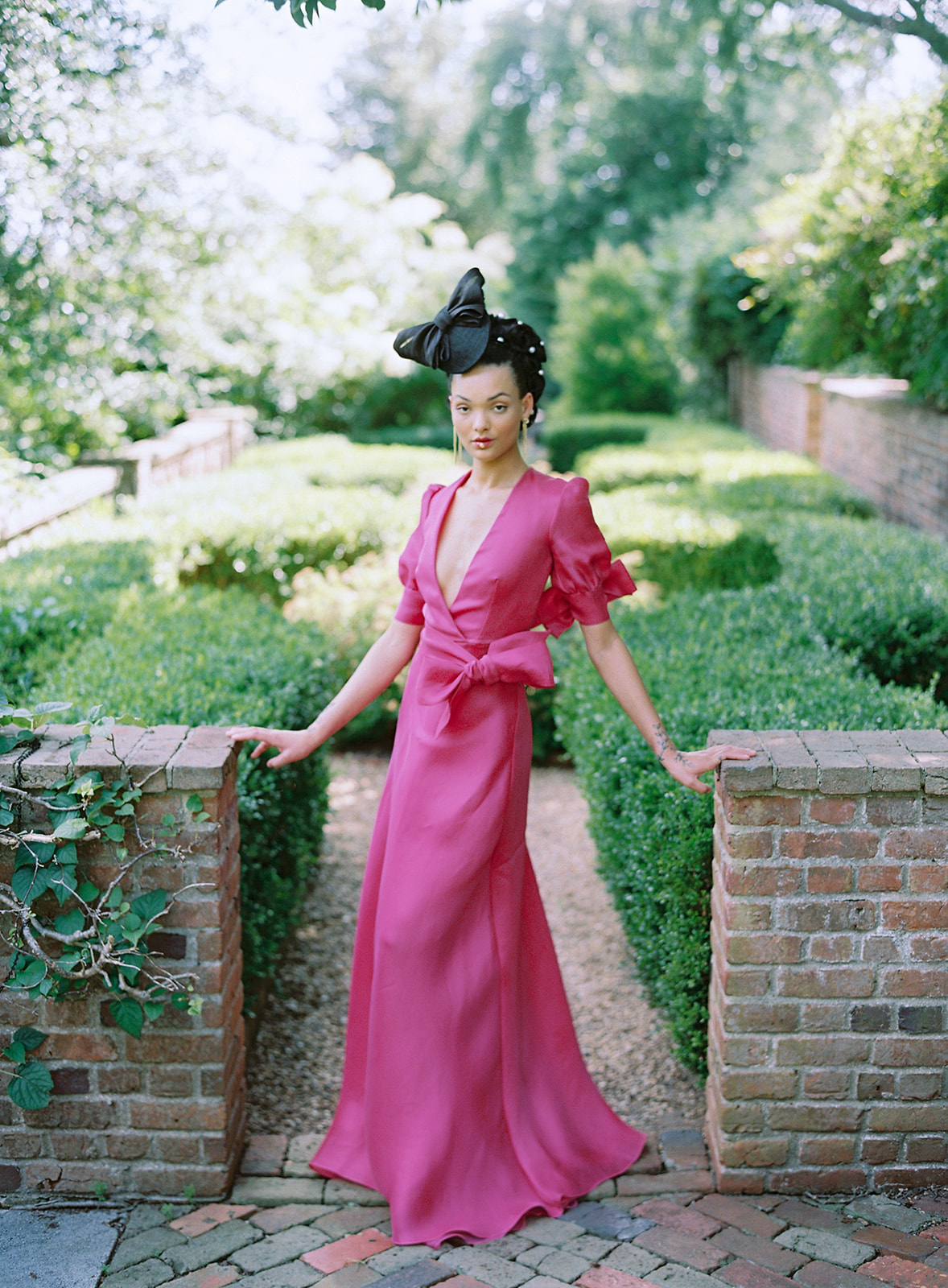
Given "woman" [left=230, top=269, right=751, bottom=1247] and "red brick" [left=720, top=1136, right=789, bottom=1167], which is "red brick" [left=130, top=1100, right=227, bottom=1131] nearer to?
"woman" [left=230, top=269, right=751, bottom=1247]

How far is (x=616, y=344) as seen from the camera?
17.0 m

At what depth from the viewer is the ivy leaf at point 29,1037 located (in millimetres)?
2551

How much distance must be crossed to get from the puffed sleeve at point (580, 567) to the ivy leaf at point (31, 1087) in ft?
5.11

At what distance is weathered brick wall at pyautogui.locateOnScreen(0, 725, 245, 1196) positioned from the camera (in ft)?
8.29

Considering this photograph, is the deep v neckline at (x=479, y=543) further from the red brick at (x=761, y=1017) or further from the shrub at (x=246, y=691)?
the red brick at (x=761, y=1017)

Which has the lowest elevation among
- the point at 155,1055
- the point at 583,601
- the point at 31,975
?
the point at 155,1055

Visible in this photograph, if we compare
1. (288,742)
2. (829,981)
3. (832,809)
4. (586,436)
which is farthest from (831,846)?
(586,436)

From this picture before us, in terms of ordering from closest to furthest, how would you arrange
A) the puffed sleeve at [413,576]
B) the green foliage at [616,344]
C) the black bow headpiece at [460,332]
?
the black bow headpiece at [460,332], the puffed sleeve at [413,576], the green foliage at [616,344]

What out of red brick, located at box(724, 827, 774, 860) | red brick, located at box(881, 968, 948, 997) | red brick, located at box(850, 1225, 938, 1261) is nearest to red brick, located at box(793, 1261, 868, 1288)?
red brick, located at box(850, 1225, 938, 1261)

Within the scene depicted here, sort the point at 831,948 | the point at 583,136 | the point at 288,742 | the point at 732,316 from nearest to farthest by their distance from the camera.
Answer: the point at 831,948
the point at 288,742
the point at 732,316
the point at 583,136

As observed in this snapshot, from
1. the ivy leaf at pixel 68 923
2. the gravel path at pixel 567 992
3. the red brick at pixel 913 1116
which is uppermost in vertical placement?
the ivy leaf at pixel 68 923

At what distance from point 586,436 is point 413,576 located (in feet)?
40.1

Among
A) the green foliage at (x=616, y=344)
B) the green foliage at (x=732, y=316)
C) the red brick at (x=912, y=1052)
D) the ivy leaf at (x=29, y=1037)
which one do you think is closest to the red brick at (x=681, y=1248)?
the red brick at (x=912, y=1052)

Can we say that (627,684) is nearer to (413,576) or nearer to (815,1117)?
(413,576)
